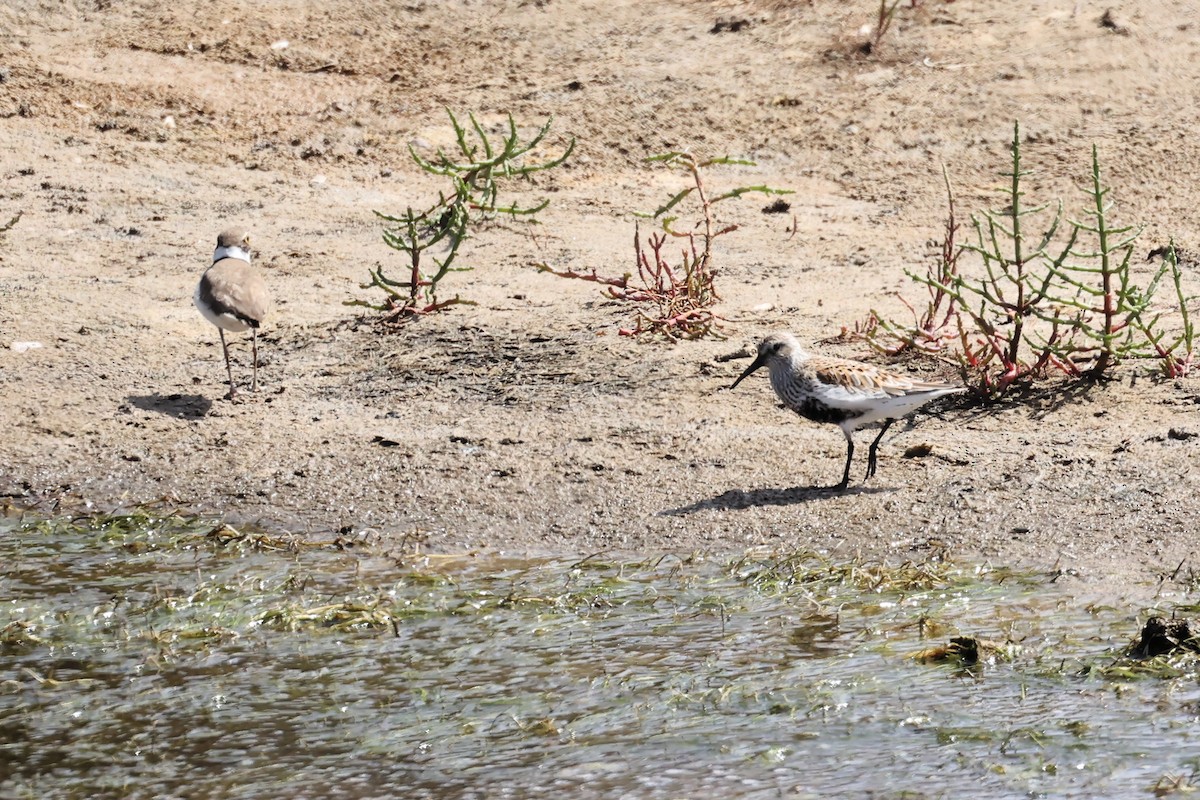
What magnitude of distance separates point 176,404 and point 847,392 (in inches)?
153

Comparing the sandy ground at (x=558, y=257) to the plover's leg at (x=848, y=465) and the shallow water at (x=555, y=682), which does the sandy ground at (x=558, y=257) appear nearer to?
the plover's leg at (x=848, y=465)

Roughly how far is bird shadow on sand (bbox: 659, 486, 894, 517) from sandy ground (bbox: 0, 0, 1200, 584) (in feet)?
0.08

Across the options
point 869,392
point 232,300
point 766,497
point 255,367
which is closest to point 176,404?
point 255,367

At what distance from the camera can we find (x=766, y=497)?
7.84 metres

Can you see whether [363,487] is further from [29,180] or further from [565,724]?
[29,180]

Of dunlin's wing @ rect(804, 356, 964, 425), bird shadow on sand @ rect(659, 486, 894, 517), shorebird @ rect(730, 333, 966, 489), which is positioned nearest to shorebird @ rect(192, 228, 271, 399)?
bird shadow on sand @ rect(659, 486, 894, 517)

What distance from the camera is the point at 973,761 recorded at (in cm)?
524

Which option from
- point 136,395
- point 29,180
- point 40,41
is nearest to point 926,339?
point 136,395

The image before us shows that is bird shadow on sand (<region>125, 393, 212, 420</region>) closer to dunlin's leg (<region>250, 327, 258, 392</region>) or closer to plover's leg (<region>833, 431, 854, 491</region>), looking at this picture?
dunlin's leg (<region>250, 327, 258, 392</region>)

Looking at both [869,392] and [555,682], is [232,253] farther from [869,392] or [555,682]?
[555,682]

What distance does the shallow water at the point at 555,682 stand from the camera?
206 inches

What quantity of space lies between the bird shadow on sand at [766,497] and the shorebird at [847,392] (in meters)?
0.07

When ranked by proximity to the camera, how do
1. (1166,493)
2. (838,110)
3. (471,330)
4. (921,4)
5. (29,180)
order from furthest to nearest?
(921,4) → (838,110) → (29,180) → (471,330) → (1166,493)

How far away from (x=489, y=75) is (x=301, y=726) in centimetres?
897
